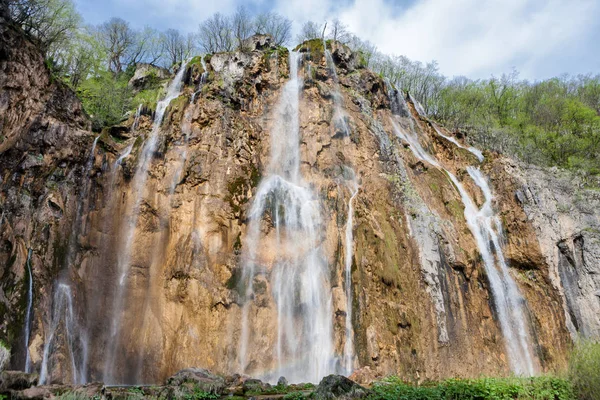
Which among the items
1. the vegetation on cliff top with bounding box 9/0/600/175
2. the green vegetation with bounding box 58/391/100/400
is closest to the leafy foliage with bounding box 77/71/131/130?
the vegetation on cliff top with bounding box 9/0/600/175

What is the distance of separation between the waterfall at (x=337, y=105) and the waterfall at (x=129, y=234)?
32.7ft

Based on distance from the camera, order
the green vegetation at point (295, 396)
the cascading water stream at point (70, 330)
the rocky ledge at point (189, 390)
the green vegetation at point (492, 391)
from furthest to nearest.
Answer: the cascading water stream at point (70, 330) → the green vegetation at point (295, 396) → the green vegetation at point (492, 391) → the rocky ledge at point (189, 390)

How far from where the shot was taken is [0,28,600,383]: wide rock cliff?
54.6 ft

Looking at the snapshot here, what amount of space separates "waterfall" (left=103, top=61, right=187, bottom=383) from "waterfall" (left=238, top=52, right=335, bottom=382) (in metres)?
5.26

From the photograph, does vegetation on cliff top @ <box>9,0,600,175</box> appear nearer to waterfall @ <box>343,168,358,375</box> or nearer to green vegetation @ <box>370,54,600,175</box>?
green vegetation @ <box>370,54,600,175</box>

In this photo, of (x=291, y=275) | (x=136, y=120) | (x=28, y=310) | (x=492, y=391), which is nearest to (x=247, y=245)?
(x=291, y=275)

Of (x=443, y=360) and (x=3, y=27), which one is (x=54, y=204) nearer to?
(x=3, y=27)

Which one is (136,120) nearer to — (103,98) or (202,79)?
(202,79)

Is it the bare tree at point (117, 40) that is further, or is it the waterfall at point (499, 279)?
the bare tree at point (117, 40)

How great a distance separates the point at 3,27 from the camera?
17219mm

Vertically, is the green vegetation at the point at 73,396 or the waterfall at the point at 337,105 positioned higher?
the waterfall at the point at 337,105

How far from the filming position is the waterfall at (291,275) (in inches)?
661

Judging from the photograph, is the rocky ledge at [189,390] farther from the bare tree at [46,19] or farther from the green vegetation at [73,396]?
the bare tree at [46,19]

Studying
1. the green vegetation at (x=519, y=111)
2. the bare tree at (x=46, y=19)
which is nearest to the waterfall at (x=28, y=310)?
the bare tree at (x=46, y=19)
